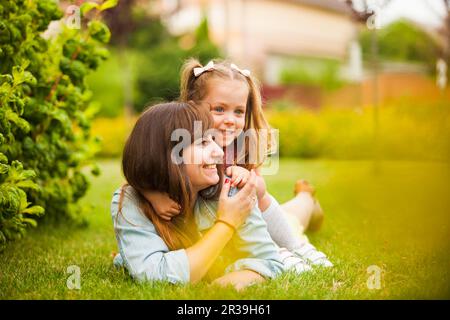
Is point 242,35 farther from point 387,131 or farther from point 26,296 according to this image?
point 26,296

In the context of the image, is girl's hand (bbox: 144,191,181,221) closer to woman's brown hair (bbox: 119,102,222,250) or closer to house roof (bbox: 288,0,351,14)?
woman's brown hair (bbox: 119,102,222,250)

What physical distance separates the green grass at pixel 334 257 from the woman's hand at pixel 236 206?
257mm

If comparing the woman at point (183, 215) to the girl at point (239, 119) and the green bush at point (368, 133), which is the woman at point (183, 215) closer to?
the girl at point (239, 119)

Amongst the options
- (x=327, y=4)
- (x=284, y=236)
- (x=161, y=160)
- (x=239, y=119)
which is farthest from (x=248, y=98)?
Answer: (x=327, y=4)

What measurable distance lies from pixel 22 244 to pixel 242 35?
21853 mm

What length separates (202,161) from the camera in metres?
2.17

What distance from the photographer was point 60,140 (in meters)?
3.41

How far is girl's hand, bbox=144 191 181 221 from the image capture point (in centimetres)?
221

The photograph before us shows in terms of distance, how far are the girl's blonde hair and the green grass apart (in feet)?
2.02

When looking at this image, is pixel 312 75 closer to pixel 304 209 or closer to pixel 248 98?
pixel 304 209

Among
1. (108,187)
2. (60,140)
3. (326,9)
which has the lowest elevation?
(108,187)

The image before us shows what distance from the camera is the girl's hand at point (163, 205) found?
2.21 metres

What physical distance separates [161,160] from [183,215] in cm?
27
